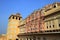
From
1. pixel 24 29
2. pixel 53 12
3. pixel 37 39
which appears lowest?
pixel 37 39

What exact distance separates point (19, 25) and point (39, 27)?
9.55 metres

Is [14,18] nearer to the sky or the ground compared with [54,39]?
nearer to the sky

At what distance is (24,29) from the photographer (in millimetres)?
28516

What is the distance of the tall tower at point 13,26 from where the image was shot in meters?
30.6

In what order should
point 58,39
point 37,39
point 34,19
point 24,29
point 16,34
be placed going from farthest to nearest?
point 16,34
point 24,29
point 34,19
point 37,39
point 58,39

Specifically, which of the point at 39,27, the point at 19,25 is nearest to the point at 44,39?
the point at 39,27

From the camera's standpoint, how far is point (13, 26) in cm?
3105

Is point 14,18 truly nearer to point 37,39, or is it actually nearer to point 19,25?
point 19,25

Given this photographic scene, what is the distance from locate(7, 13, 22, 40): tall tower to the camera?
30583mm

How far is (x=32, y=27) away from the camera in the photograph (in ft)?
82.2

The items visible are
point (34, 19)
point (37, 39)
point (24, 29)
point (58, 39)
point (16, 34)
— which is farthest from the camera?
point (16, 34)

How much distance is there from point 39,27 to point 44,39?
3.70 metres

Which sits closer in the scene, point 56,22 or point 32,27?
point 56,22

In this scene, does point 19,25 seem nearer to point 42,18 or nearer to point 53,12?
point 42,18
